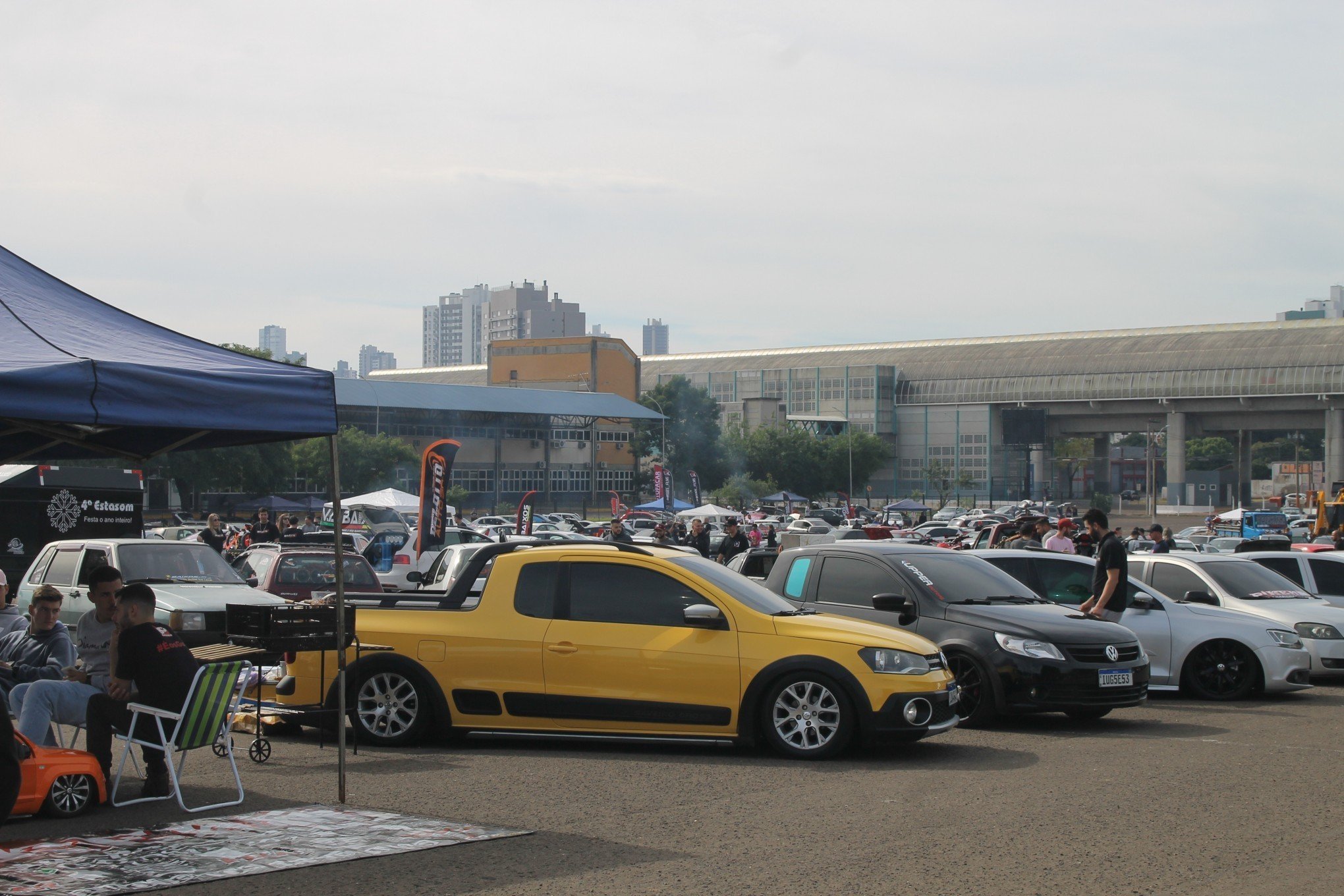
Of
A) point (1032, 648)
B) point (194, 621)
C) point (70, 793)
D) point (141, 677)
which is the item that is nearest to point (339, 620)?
point (141, 677)

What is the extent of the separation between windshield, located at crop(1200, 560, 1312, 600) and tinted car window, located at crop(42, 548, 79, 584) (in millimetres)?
12742

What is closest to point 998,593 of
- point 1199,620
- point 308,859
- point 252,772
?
point 1199,620

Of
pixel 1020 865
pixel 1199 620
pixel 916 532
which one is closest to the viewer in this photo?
pixel 1020 865

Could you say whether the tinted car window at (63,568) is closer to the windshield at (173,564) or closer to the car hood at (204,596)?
the windshield at (173,564)

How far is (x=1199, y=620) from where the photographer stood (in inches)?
517

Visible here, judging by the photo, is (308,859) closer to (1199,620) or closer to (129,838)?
(129,838)

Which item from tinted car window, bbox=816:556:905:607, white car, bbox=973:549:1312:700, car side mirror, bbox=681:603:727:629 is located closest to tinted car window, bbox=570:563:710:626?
car side mirror, bbox=681:603:727:629

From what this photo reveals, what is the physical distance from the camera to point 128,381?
6.90 meters

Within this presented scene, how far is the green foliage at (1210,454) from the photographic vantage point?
168m

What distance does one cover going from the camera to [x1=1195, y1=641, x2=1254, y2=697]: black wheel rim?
1298 cm

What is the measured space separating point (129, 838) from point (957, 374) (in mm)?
100931

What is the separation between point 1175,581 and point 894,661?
6342 mm

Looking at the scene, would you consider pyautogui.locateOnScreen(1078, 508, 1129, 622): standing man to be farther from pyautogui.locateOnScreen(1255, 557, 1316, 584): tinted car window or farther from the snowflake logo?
the snowflake logo

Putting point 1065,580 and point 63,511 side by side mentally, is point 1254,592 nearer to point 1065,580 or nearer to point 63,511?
point 1065,580
